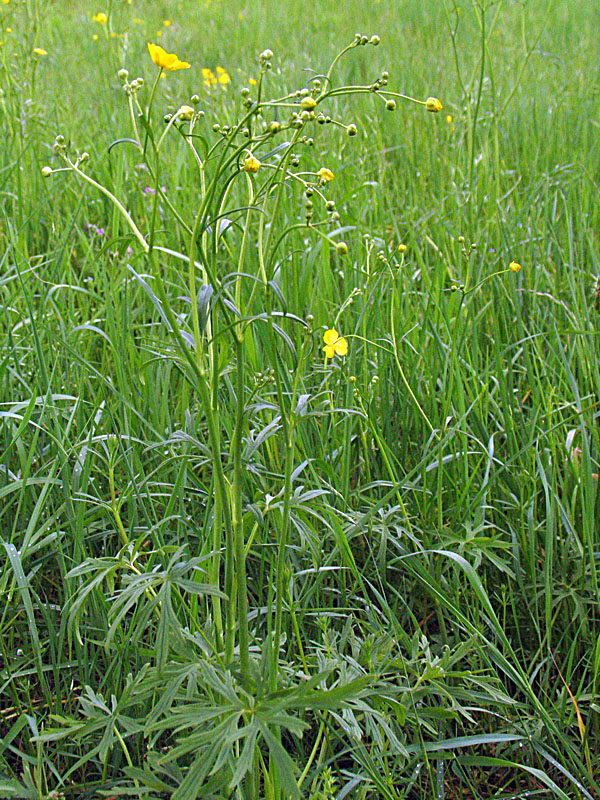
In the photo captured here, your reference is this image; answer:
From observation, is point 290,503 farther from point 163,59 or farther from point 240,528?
point 163,59

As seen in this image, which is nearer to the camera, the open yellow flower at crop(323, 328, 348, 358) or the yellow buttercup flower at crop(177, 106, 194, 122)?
the yellow buttercup flower at crop(177, 106, 194, 122)

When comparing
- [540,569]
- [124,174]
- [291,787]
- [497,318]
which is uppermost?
[124,174]

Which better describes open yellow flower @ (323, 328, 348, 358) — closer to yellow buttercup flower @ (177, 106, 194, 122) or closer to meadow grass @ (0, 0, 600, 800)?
meadow grass @ (0, 0, 600, 800)

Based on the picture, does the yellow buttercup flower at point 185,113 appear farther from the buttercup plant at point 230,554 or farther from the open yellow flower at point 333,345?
the open yellow flower at point 333,345

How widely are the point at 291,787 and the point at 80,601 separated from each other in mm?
287

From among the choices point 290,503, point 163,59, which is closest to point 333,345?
point 290,503

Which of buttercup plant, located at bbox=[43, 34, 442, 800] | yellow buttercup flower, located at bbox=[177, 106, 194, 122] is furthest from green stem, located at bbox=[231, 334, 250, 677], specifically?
yellow buttercup flower, located at bbox=[177, 106, 194, 122]

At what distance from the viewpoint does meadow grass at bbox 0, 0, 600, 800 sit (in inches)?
29.8

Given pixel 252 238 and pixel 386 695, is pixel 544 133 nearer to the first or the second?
pixel 252 238

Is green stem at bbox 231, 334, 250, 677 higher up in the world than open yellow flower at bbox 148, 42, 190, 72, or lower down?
lower down

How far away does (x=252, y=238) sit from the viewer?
1.95 meters

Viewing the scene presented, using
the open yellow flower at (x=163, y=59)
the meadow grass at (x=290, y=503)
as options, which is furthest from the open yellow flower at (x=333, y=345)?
the open yellow flower at (x=163, y=59)

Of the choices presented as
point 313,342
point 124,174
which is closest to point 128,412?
point 313,342

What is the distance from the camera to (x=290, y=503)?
2.69 feet
